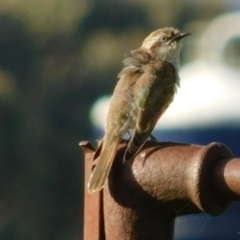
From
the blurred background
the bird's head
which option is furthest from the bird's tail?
the blurred background

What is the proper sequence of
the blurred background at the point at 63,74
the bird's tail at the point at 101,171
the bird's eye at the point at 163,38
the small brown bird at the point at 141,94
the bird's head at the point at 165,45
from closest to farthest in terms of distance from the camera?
the bird's tail at the point at 101,171
the small brown bird at the point at 141,94
the bird's head at the point at 165,45
the bird's eye at the point at 163,38
the blurred background at the point at 63,74

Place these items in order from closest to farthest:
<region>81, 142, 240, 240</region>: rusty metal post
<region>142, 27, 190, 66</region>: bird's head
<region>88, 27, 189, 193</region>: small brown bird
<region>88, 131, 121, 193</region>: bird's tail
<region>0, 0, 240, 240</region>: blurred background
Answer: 1. <region>81, 142, 240, 240</region>: rusty metal post
2. <region>88, 131, 121, 193</region>: bird's tail
3. <region>88, 27, 189, 193</region>: small brown bird
4. <region>142, 27, 190, 66</region>: bird's head
5. <region>0, 0, 240, 240</region>: blurred background

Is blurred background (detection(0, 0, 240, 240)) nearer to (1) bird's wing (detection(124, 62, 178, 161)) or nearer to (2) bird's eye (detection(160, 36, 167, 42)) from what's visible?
(2) bird's eye (detection(160, 36, 167, 42))

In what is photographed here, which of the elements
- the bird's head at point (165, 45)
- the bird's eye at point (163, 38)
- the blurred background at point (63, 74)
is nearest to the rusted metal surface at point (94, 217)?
the bird's head at point (165, 45)

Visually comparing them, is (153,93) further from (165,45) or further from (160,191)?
(160,191)

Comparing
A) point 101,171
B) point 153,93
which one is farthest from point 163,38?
point 101,171

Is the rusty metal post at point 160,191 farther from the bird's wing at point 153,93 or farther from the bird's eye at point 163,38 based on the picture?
the bird's eye at point 163,38
